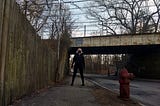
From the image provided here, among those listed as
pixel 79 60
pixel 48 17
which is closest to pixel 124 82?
pixel 79 60

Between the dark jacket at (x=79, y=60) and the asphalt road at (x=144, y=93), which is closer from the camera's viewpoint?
the asphalt road at (x=144, y=93)

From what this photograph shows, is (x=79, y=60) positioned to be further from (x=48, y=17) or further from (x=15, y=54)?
(x=48, y=17)

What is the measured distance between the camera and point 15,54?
784 centimetres

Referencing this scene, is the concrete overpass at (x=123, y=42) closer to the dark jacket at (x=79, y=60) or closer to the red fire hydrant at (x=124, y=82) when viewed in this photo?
the dark jacket at (x=79, y=60)

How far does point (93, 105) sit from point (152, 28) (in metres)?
49.9

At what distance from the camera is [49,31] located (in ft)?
89.6

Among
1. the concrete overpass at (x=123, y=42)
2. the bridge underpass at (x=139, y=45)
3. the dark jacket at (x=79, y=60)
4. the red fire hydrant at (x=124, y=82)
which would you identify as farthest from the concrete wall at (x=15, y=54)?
the bridge underpass at (x=139, y=45)

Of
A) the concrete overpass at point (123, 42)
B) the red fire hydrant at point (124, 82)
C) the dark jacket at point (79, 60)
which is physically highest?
the concrete overpass at point (123, 42)

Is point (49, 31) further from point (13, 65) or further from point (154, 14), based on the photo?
point (154, 14)

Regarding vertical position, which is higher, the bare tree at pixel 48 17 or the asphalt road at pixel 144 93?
the bare tree at pixel 48 17

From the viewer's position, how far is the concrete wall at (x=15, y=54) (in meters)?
6.69

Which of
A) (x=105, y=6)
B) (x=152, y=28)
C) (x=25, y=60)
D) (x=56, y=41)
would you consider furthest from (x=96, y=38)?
A: (x=25, y=60)

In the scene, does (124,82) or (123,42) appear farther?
(123,42)

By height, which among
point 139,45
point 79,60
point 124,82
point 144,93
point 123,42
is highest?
point 123,42
